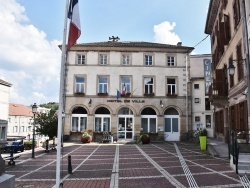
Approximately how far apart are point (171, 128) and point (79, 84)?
11.8 meters

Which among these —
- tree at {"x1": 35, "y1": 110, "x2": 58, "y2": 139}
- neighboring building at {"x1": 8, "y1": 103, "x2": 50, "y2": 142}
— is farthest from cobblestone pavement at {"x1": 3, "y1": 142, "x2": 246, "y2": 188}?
neighboring building at {"x1": 8, "y1": 103, "x2": 50, "y2": 142}

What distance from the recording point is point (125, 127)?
31.0 metres

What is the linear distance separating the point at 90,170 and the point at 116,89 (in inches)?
787

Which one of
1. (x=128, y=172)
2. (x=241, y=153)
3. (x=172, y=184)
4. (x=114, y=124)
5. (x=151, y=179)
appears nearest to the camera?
(x=172, y=184)

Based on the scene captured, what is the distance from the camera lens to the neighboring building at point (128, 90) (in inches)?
1217

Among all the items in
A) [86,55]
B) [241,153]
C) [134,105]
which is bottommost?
[241,153]

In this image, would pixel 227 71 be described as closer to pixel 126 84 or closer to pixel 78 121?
pixel 126 84

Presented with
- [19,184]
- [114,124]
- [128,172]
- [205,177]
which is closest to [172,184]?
[205,177]

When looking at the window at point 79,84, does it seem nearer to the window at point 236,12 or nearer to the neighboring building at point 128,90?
the neighboring building at point 128,90

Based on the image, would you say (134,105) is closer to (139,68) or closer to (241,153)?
(139,68)

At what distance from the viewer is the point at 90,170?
11734mm

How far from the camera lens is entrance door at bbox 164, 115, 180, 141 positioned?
3109cm

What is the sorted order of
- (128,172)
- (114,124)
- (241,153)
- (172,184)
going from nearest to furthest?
(172,184) < (128,172) < (241,153) < (114,124)

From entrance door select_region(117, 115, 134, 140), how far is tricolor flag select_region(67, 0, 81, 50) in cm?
2382
